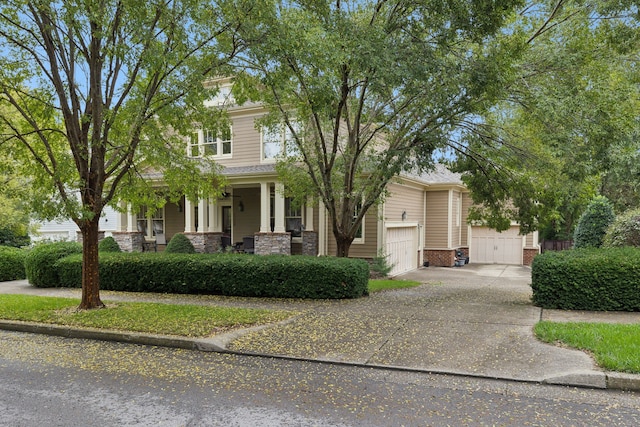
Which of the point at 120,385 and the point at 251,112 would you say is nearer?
the point at 120,385

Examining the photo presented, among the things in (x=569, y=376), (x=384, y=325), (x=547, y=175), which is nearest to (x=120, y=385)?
(x=384, y=325)

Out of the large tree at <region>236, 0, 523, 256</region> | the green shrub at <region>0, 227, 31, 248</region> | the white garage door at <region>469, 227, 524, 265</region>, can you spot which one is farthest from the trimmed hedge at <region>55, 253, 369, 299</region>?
the white garage door at <region>469, 227, 524, 265</region>

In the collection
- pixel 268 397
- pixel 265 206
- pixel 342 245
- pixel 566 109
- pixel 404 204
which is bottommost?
pixel 268 397

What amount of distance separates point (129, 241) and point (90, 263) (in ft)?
36.4

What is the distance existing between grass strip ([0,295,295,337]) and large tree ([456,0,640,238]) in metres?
6.35

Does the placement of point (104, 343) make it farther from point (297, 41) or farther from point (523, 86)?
point (523, 86)

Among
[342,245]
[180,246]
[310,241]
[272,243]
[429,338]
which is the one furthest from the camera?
[180,246]

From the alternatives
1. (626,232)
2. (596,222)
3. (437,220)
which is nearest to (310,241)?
(437,220)

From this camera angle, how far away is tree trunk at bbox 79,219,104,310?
329 inches

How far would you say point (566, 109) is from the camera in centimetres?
812

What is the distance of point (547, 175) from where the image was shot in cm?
1011

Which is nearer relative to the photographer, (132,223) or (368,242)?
(368,242)

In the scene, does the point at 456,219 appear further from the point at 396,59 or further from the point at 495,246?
the point at 396,59

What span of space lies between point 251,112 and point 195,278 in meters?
8.44
